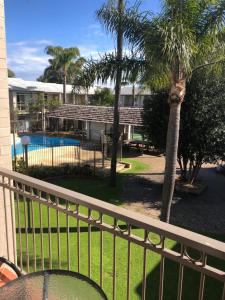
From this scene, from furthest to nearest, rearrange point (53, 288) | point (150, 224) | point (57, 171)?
point (57, 171)
point (150, 224)
point (53, 288)

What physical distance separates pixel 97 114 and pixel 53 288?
24457mm

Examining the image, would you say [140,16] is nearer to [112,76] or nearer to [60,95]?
[112,76]

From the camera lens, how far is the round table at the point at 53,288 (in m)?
1.71

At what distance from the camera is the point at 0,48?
12.5ft

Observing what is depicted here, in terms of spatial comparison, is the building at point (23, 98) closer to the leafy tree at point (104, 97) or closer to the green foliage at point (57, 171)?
the leafy tree at point (104, 97)

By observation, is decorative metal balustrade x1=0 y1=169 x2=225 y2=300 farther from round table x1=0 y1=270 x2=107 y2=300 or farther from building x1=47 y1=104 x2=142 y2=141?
building x1=47 y1=104 x2=142 y2=141

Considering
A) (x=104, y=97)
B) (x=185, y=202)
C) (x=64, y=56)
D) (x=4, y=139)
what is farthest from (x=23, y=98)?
(x=4, y=139)

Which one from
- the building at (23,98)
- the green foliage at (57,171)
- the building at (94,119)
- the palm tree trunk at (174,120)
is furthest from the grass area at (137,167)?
the building at (23,98)

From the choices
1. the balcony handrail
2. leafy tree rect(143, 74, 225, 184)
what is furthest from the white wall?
leafy tree rect(143, 74, 225, 184)

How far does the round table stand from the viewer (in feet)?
5.62

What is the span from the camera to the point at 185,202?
39.1 feet

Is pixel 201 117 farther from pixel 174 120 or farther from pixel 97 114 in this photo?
pixel 97 114

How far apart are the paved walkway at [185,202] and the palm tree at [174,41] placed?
1.86 m

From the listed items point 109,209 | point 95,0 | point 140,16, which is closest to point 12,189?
point 109,209
